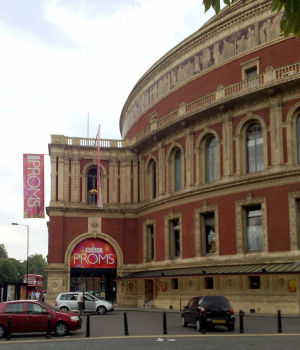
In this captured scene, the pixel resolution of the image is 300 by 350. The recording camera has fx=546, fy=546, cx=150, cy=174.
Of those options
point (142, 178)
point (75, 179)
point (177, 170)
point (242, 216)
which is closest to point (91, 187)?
point (75, 179)

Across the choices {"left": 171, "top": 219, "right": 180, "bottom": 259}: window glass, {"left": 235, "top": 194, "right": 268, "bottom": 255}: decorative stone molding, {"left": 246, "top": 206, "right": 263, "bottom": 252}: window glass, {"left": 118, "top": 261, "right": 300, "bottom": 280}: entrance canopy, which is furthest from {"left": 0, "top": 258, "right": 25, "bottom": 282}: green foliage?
{"left": 246, "top": 206, "right": 263, "bottom": 252}: window glass

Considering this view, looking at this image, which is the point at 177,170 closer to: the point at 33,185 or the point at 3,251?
the point at 33,185

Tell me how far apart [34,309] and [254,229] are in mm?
18107

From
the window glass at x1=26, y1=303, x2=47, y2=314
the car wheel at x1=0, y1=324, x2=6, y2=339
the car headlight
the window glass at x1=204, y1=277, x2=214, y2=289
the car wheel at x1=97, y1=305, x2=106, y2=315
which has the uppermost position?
the window glass at x1=204, y1=277, x2=214, y2=289

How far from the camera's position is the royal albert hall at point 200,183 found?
34.0 m

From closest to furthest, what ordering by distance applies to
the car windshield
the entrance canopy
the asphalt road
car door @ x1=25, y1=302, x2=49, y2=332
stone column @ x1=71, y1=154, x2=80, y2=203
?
the asphalt road < car door @ x1=25, y1=302, x2=49, y2=332 < the car windshield < the entrance canopy < stone column @ x1=71, y1=154, x2=80, y2=203

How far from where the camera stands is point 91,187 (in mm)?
51250

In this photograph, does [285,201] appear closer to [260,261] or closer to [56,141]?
[260,261]

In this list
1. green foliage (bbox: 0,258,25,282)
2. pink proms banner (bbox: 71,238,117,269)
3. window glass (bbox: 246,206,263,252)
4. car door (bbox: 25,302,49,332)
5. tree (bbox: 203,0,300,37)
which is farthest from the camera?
green foliage (bbox: 0,258,25,282)

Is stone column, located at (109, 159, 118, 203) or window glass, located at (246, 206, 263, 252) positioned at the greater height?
stone column, located at (109, 159, 118, 203)

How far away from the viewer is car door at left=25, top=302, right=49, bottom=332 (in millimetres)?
21250

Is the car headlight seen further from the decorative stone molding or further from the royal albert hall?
the decorative stone molding

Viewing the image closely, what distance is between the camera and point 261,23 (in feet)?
121

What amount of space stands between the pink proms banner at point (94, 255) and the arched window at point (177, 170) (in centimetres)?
→ 1029
